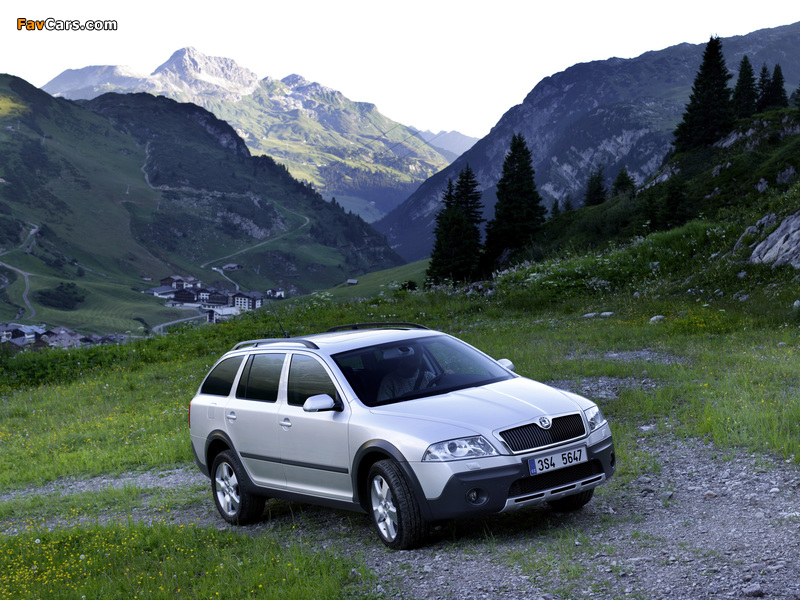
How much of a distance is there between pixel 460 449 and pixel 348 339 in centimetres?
211

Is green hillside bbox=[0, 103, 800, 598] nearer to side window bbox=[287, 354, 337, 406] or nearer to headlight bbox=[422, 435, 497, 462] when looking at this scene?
headlight bbox=[422, 435, 497, 462]

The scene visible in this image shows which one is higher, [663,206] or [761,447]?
[663,206]

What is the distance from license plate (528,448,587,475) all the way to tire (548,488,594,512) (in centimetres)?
72

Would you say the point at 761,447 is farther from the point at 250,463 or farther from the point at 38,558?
the point at 38,558

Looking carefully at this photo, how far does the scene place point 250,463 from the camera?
7543mm

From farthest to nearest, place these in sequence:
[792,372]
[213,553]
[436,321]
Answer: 1. [436,321]
2. [792,372]
3. [213,553]

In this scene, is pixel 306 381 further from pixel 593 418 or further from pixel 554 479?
pixel 593 418

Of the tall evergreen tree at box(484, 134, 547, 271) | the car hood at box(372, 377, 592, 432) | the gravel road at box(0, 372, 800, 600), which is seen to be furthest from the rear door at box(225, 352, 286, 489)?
the tall evergreen tree at box(484, 134, 547, 271)

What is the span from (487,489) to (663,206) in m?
33.4

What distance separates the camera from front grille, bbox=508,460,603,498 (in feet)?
18.7

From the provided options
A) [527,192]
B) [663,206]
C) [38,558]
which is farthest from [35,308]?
[38,558]

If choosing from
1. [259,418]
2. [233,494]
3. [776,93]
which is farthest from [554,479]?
[776,93]

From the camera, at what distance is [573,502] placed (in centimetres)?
662

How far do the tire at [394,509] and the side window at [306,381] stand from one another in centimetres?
102
